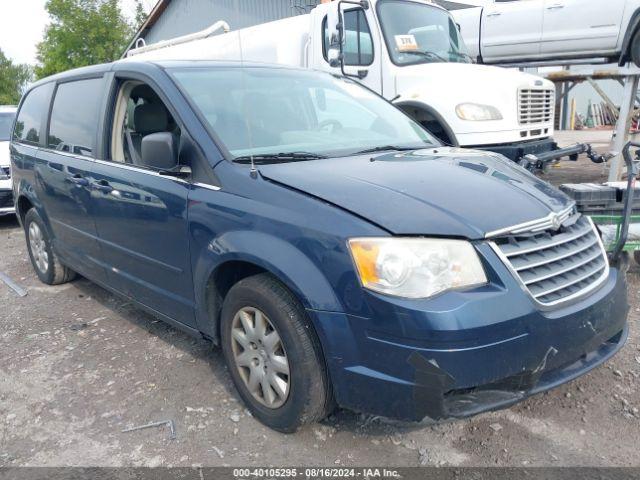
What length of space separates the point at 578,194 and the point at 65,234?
3.70m

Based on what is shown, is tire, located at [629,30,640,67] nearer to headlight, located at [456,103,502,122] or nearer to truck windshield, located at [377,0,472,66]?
truck windshield, located at [377,0,472,66]

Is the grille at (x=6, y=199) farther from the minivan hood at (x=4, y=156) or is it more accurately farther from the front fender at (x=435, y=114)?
the front fender at (x=435, y=114)

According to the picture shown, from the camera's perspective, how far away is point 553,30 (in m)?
8.84

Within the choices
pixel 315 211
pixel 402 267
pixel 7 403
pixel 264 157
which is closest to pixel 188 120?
pixel 264 157

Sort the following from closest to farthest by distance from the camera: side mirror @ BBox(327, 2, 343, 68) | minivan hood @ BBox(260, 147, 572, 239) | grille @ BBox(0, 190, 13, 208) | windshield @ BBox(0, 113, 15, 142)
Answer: minivan hood @ BBox(260, 147, 572, 239) < side mirror @ BBox(327, 2, 343, 68) < grille @ BBox(0, 190, 13, 208) < windshield @ BBox(0, 113, 15, 142)

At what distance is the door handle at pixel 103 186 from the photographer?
3522 millimetres

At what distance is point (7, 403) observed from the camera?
10.4 ft

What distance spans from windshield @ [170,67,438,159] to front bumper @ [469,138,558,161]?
2703 mm

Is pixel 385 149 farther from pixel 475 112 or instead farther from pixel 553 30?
pixel 553 30

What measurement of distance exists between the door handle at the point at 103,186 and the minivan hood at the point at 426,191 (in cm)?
128

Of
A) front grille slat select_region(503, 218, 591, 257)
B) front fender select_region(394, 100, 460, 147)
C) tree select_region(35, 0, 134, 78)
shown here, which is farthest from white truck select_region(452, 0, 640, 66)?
tree select_region(35, 0, 134, 78)

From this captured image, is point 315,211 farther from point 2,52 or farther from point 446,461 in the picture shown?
point 2,52

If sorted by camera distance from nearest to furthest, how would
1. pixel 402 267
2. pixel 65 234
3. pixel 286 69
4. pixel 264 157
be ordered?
pixel 402 267 → pixel 264 157 → pixel 286 69 → pixel 65 234

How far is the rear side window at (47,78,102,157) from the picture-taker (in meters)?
3.84
